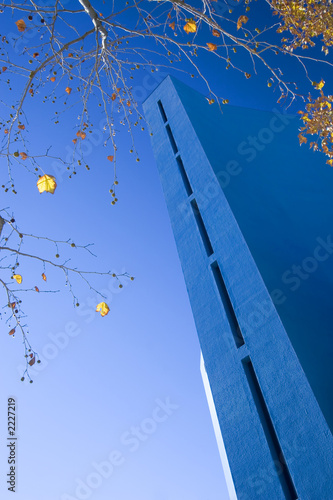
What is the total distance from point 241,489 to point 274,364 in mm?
1749

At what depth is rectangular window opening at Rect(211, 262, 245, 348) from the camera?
23.5ft

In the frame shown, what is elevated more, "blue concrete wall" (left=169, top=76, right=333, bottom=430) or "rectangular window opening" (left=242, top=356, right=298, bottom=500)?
"blue concrete wall" (left=169, top=76, right=333, bottom=430)

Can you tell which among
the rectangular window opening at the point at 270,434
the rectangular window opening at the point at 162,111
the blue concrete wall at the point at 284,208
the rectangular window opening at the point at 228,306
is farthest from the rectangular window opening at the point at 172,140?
the rectangular window opening at the point at 270,434

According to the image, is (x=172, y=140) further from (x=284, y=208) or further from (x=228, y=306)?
(x=228, y=306)

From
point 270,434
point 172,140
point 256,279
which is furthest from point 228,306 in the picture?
point 172,140

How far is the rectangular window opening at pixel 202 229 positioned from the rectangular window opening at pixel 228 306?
0.49 m

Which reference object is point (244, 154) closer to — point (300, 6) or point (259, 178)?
point (259, 178)

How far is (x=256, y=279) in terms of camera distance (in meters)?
7.10

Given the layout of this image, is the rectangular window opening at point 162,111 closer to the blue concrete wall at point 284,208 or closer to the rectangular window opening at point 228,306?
the blue concrete wall at point 284,208

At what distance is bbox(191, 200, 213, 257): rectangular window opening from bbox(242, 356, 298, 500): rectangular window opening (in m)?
2.56

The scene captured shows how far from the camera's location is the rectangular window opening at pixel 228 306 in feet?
23.5

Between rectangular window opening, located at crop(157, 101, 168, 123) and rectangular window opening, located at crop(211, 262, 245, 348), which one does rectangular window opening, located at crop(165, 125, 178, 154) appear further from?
rectangular window opening, located at crop(211, 262, 245, 348)

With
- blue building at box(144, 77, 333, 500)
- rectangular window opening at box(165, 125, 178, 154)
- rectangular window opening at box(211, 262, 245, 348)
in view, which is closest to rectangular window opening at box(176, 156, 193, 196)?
blue building at box(144, 77, 333, 500)

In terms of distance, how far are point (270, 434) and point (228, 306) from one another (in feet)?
7.49
